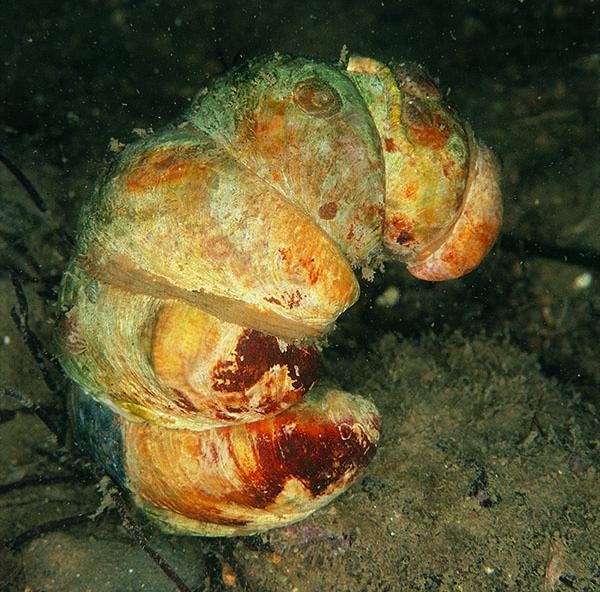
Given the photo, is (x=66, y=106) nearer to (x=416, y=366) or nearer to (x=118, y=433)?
(x=118, y=433)

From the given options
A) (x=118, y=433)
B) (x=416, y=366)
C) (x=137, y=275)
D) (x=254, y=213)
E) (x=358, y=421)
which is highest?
(x=254, y=213)

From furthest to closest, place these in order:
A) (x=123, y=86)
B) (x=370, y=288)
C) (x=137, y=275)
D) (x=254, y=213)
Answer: (x=123, y=86), (x=370, y=288), (x=137, y=275), (x=254, y=213)

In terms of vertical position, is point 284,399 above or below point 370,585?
above

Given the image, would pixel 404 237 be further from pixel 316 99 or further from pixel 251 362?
pixel 251 362

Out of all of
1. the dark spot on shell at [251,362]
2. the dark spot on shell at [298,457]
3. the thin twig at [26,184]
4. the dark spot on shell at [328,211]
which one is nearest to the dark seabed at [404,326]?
the thin twig at [26,184]

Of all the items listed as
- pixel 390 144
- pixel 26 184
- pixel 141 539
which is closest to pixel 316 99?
pixel 390 144

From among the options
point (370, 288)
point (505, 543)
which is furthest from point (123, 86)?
point (505, 543)
